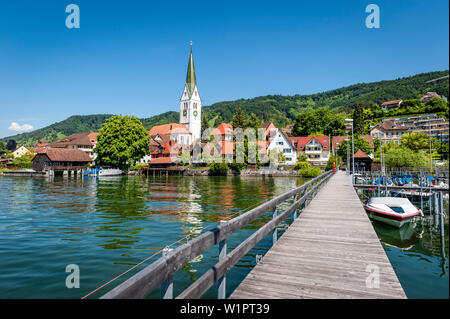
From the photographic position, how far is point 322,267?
5.47 metres

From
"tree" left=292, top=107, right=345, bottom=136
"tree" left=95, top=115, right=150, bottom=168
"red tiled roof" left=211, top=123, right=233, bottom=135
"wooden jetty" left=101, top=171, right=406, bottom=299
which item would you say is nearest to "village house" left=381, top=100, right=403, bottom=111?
"tree" left=292, top=107, right=345, bottom=136

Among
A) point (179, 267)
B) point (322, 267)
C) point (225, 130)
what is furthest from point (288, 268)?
point (225, 130)

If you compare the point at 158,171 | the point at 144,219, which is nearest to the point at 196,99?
the point at 158,171

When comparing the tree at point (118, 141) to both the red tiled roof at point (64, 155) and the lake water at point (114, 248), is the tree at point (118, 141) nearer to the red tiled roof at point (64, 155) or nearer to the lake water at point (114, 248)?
the red tiled roof at point (64, 155)

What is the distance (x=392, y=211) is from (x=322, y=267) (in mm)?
13711

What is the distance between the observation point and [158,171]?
3268 inches

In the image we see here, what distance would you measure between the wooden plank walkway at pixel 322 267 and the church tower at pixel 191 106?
107550 millimetres

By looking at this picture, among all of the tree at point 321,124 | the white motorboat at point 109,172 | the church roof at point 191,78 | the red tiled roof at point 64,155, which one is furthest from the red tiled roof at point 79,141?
the tree at point 321,124

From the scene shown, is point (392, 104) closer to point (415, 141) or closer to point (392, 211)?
point (415, 141)

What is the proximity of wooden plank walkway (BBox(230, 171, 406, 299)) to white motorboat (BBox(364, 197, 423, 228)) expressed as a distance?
9000 mm

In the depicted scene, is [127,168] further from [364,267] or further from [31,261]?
[364,267]

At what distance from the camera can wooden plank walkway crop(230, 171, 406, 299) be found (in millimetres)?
4383

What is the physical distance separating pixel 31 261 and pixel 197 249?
329 inches

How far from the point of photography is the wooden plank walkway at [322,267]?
4383mm
